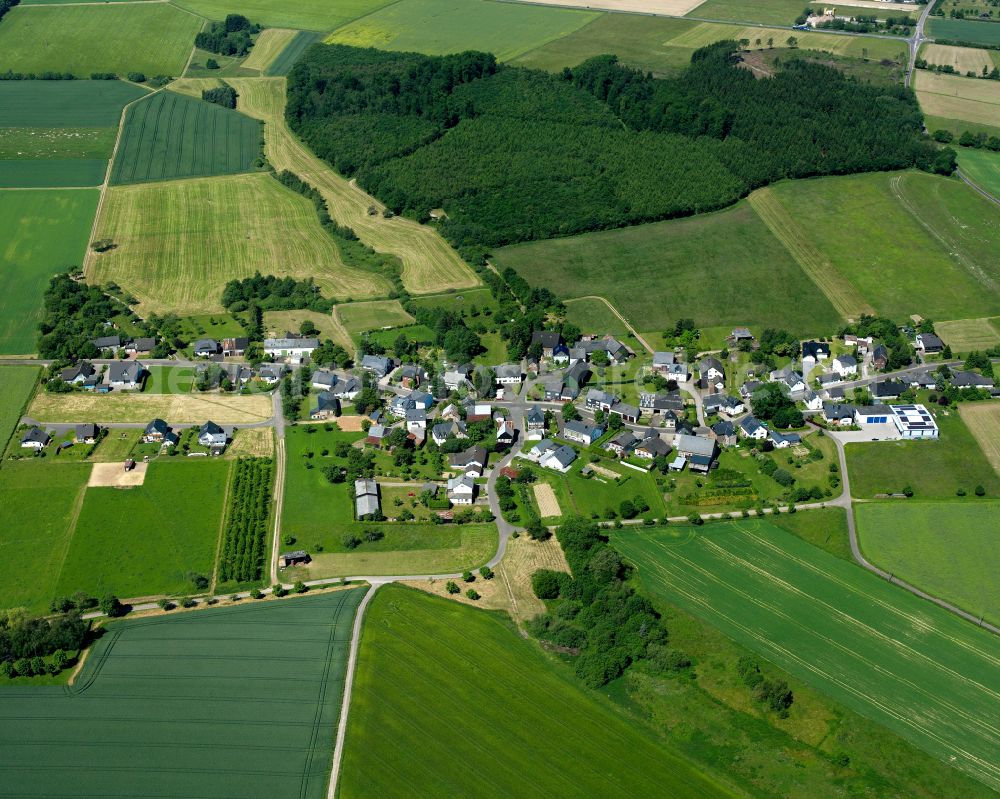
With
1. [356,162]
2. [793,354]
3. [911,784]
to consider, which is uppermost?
[356,162]

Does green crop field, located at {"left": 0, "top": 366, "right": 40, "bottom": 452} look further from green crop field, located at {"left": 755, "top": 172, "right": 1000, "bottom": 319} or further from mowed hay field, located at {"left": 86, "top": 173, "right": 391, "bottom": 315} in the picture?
green crop field, located at {"left": 755, "top": 172, "right": 1000, "bottom": 319}

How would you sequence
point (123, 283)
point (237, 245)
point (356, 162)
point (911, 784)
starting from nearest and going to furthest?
point (911, 784) < point (123, 283) < point (237, 245) < point (356, 162)

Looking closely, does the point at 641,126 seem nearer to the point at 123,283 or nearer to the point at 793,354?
the point at 793,354

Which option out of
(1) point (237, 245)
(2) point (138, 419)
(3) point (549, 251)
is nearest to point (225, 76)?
(1) point (237, 245)

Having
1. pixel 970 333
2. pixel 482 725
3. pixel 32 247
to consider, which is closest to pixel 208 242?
pixel 32 247

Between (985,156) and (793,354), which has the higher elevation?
(985,156)

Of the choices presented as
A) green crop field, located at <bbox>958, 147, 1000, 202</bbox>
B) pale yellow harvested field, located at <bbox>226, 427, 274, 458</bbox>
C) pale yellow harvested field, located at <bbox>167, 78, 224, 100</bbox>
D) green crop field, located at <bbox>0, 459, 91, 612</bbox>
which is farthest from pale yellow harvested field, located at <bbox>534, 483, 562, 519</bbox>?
pale yellow harvested field, located at <bbox>167, 78, 224, 100</bbox>
